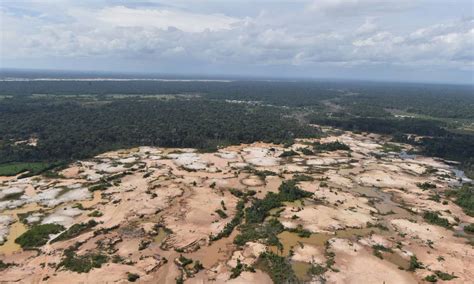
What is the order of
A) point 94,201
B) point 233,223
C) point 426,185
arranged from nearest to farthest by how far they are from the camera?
point 233,223, point 94,201, point 426,185

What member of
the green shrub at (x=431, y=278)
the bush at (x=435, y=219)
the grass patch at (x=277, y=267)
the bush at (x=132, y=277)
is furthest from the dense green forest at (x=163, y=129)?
the green shrub at (x=431, y=278)

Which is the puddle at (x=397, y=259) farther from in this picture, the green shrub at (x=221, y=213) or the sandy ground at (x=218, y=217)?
the green shrub at (x=221, y=213)

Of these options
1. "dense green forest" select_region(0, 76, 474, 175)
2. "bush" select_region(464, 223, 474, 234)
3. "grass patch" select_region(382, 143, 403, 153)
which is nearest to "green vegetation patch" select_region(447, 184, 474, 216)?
"bush" select_region(464, 223, 474, 234)

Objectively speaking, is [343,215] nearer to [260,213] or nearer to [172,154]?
[260,213]

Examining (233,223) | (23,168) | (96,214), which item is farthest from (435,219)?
(23,168)

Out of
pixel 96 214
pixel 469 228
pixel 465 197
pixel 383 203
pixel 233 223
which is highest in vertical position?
pixel 96 214

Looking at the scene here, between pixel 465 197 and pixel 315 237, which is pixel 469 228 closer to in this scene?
pixel 465 197

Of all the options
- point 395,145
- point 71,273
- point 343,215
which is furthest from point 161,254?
point 395,145

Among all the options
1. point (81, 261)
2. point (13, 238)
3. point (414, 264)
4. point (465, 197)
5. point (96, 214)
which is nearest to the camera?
point (81, 261)

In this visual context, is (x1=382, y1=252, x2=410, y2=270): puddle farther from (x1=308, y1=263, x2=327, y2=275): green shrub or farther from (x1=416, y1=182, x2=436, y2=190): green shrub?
(x1=416, y1=182, x2=436, y2=190): green shrub
